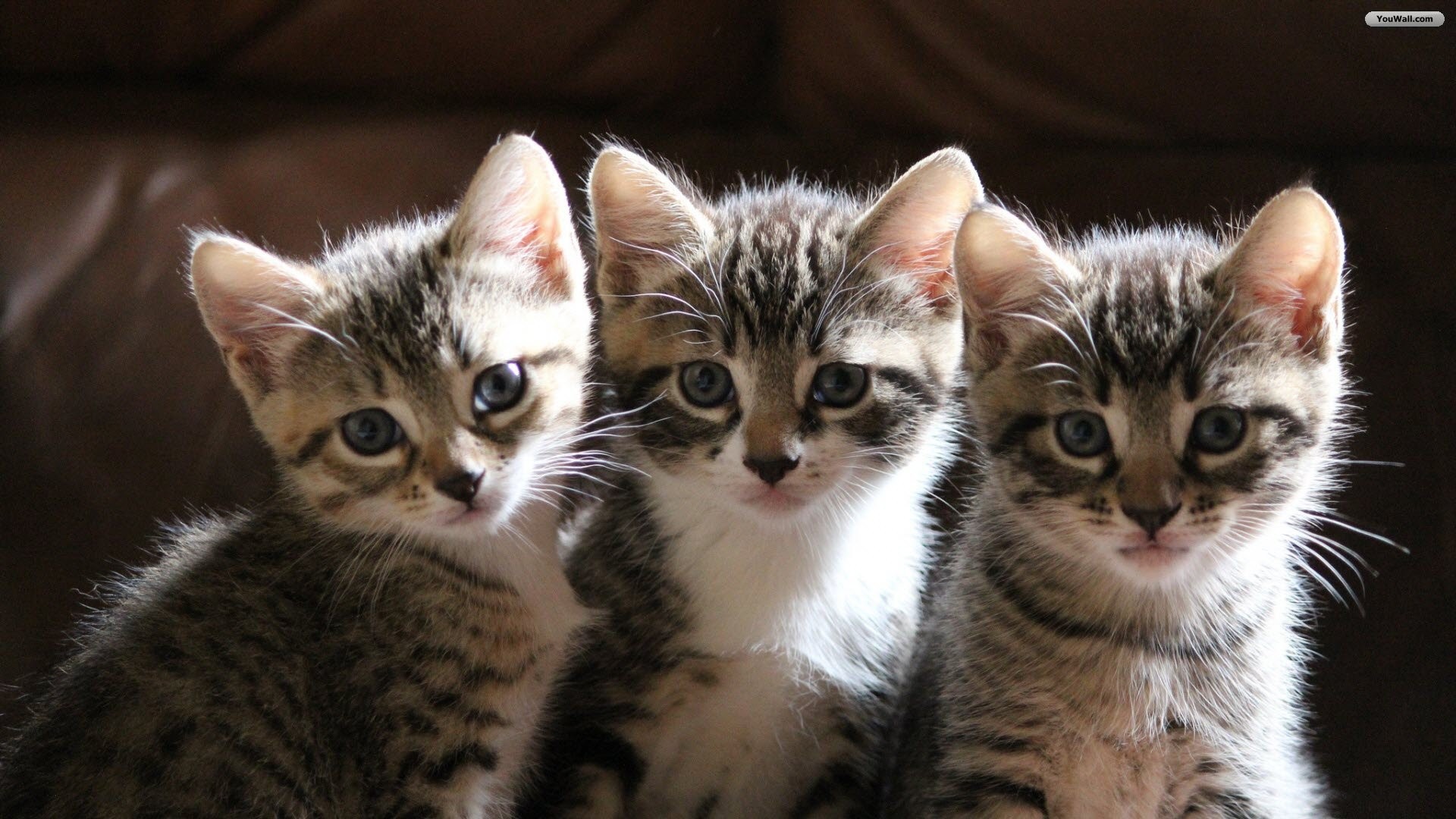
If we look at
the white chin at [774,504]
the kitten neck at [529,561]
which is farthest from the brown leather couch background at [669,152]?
the white chin at [774,504]

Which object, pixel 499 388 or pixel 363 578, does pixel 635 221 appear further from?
pixel 363 578

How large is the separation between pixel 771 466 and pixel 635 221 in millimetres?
414

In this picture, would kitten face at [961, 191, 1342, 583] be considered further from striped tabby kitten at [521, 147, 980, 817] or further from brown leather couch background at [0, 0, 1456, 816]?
brown leather couch background at [0, 0, 1456, 816]

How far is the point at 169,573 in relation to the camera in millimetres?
1557

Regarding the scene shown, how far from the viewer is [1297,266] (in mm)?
1361

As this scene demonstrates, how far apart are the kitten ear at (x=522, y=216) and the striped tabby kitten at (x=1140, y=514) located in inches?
21.2

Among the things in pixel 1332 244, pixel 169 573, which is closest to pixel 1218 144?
pixel 1332 244

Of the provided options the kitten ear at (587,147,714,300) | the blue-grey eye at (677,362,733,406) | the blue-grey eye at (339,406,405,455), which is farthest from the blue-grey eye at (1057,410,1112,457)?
the blue-grey eye at (339,406,405,455)

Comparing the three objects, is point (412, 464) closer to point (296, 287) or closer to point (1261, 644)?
point (296, 287)

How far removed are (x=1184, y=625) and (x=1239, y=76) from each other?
909mm

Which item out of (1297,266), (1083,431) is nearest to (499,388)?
(1083,431)

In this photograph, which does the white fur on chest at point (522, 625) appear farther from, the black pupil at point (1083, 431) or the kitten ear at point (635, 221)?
the black pupil at point (1083, 431)

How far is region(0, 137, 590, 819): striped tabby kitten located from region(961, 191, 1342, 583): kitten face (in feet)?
1.89

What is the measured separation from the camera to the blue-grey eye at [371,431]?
1.45 m
